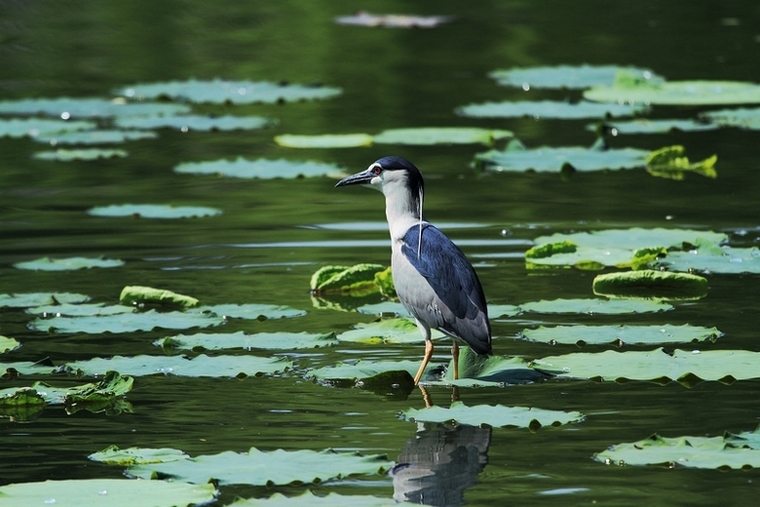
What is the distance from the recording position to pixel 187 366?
6.13 meters

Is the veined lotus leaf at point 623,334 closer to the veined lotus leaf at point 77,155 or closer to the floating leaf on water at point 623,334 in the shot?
the floating leaf on water at point 623,334

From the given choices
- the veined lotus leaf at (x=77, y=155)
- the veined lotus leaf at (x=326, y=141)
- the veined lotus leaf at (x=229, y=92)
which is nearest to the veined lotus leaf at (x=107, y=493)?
the veined lotus leaf at (x=326, y=141)

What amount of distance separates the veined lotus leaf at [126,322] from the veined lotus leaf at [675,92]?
6944mm

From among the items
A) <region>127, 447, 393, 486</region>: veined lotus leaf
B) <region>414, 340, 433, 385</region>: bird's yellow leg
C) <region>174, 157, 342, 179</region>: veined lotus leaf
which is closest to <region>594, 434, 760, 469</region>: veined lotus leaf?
<region>127, 447, 393, 486</region>: veined lotus leaf

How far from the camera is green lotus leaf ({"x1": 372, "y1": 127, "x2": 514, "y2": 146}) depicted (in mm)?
11461

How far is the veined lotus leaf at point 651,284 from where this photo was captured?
7.35 m

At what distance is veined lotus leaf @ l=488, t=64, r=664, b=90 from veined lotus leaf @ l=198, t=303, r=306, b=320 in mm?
7118

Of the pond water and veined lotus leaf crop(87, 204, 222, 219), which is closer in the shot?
the pond water

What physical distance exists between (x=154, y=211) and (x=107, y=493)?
17.4ft

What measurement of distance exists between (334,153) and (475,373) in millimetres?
6250

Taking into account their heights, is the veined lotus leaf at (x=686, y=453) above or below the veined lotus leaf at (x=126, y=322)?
below

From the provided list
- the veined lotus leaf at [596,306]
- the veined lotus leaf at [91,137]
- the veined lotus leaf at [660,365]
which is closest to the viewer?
the veined lotus leaf at [660,365]

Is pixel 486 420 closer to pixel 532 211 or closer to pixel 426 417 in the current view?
pixel 426 417

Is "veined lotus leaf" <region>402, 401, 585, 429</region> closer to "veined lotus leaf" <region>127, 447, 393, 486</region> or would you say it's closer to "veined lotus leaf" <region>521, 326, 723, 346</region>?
"veined lotus leaf" <region>127, 447, 393, 486</region>
